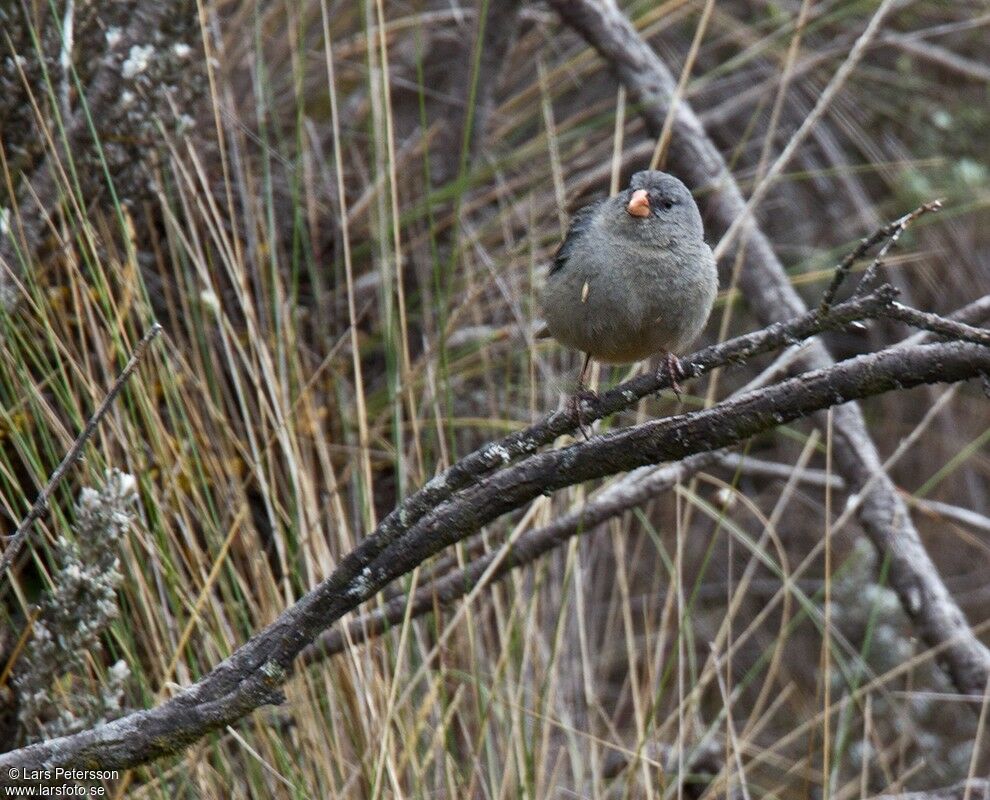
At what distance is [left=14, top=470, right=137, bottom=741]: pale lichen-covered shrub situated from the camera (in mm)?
2166

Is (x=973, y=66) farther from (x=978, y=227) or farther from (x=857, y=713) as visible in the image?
(x=857, y=713)

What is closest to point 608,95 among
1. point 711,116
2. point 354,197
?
point 711,116

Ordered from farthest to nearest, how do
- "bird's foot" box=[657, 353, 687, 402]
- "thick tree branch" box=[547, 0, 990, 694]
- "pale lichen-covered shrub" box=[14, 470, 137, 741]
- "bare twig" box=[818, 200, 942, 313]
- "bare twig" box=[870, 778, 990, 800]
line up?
"thick tree branch" box=[547, 0, 990, 694]
"bare twig" box=[870, 778, 990, 800]
"pale lichen-covered shrub" box=[14, 470, 137, 741]
"bird's foot" box=[657, 353, 687, 402]
"bare twig" box=[818, 200, 942, 313]

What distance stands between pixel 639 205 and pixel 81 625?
1.36 metres

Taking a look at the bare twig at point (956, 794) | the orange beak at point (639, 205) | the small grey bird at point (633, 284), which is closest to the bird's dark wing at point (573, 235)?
the small grey bird at point (633, 284)

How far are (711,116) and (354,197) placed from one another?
4.28 ft

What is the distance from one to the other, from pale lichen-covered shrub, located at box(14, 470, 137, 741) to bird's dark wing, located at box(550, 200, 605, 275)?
3.28 feet

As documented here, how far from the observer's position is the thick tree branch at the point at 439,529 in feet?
5.37

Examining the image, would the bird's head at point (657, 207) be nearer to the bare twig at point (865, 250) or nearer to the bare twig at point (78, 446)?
the bare twig at point (865, 250)

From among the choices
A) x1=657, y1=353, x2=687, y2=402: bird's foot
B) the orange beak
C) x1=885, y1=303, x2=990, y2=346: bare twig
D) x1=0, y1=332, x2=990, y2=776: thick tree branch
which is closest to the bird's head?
the orange beak

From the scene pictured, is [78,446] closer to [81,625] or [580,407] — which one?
[81,625]

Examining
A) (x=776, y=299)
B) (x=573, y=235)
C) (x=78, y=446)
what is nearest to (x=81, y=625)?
(x=78, y=446)

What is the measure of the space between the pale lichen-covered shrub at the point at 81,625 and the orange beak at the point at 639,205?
3.75ft

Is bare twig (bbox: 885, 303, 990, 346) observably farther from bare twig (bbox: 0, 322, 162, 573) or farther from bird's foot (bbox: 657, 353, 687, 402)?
bare twig (bbox: 0, 322, 162, 573)
